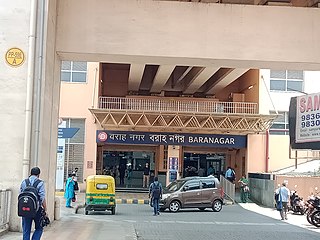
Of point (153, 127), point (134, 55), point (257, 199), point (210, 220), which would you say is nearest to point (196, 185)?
point (210, 220)

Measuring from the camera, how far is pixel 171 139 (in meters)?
34.5

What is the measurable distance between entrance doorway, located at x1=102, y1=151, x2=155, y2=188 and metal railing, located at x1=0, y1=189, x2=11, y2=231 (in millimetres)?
27218

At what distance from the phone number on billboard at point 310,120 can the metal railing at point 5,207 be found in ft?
65.1

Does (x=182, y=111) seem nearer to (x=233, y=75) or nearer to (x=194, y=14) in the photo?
(x=233, y=75)

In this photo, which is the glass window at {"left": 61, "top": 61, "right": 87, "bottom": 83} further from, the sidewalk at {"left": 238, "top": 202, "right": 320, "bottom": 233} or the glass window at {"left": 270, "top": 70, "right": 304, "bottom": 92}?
the sidewalk at {"left": 238, "top": 202, "right": 320, "bottom": 233}

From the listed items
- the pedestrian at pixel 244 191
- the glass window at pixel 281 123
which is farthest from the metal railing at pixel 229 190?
the glass window at pixel 281 123

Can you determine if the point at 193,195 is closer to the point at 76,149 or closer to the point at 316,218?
the point at 316,218

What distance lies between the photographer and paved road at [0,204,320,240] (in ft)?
44.9

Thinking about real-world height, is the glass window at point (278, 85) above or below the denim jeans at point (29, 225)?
above

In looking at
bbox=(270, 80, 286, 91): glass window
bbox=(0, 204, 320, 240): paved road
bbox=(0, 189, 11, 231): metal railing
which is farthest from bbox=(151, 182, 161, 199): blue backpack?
bbox=(270, 80, 286, 91): glass window

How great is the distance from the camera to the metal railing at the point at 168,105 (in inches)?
1340

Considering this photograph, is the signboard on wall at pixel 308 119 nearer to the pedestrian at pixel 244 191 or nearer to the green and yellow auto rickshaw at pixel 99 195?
the pedestrian at pixel 244 191

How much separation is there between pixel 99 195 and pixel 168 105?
14.8 meters

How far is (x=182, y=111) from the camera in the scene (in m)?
32.2
